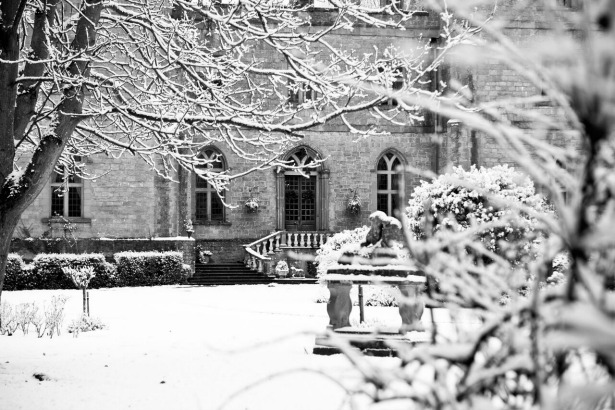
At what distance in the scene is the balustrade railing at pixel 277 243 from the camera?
23547 mm

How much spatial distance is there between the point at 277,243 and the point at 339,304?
48.9 feet

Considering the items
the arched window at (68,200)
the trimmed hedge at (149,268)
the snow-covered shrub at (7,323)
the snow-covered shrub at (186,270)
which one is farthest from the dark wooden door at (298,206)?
the snow-covered shrub at (7,323)

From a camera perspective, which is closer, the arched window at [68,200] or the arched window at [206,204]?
the arched window at [68,200]

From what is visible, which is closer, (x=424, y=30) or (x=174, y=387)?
(x=174, y=387)

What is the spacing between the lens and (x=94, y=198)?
22.3 metres

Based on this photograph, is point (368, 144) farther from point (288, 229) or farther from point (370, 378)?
point (370, 378)

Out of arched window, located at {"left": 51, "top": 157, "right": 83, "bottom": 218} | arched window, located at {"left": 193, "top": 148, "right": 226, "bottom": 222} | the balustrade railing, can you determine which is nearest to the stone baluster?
the balustrade railing

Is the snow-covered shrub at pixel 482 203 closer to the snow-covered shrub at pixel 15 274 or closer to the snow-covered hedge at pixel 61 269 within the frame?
the snow-covered hedge at pixel 61 269

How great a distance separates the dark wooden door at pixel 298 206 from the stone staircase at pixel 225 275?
2801 mm

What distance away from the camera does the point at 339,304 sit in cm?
919

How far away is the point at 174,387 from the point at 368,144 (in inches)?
777

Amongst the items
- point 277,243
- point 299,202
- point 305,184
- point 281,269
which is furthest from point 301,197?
point 281,269

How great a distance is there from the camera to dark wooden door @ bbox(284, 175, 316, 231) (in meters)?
26.0

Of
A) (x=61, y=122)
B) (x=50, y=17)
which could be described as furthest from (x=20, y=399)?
(x=50, y=17)
